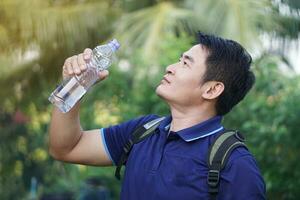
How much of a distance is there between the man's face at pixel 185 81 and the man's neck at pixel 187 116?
→ 3 centimetres

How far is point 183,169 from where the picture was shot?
2900mm

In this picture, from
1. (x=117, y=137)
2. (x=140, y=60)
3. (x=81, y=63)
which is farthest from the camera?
(x=140, y=60)

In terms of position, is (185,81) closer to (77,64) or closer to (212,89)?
(212,89)

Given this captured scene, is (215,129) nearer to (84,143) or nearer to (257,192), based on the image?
(257,192)

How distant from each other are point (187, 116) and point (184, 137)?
14 cm

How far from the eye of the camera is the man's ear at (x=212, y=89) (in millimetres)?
3111

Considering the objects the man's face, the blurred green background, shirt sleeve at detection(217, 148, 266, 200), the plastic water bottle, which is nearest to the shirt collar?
the man's face

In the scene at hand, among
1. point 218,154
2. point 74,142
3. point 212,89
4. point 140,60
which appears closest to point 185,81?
point 212,89

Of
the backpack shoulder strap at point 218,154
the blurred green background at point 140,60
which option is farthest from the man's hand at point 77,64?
the blurred green background at point 140,60

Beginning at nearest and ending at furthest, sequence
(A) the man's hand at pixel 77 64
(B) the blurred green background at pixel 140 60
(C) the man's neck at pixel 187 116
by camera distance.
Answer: (A) the man's hand at pixel 77 64
(C) the man's neck at pixel 187 116
(B) the blurred green background at pixel 140 60

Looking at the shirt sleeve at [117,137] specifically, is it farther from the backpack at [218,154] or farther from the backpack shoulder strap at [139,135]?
the backpack at [218,154]

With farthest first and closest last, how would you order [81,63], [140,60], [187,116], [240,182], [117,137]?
[140,60]
[117,137]
[187,116]
[81,63]
[240,182]

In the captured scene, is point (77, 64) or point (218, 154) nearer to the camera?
point (218, 154)

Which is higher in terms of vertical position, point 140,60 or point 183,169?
point 183,169
